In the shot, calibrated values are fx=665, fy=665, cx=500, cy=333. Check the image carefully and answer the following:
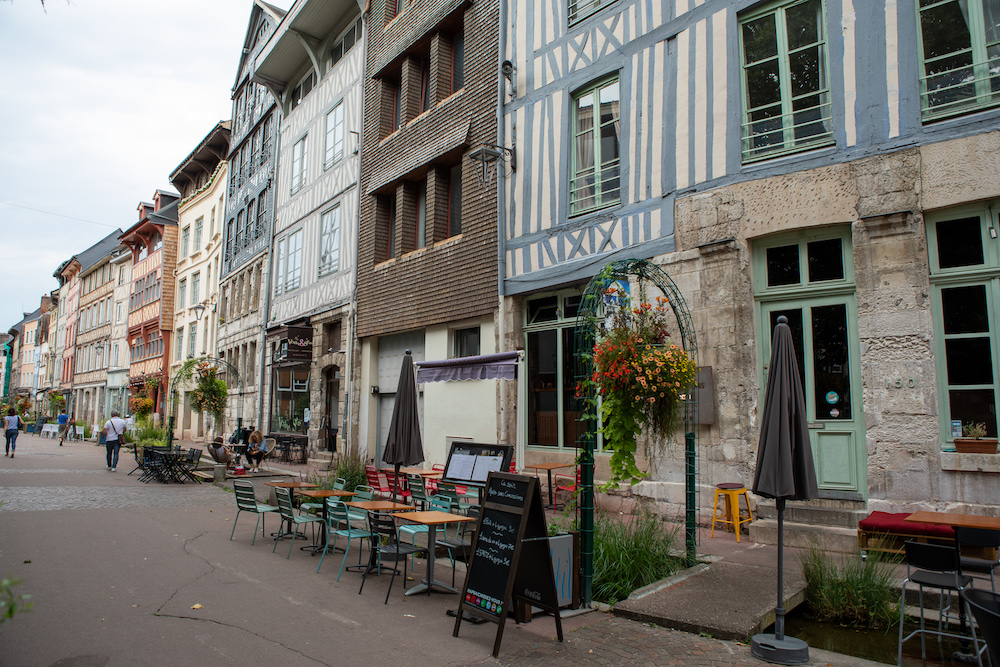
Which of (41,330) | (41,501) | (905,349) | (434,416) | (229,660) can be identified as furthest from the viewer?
(41,330)

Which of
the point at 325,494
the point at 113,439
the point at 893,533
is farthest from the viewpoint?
the point at 113,439

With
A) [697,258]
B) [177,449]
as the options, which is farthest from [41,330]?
[697,258]

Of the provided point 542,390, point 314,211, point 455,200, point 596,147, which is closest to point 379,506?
point 542,390

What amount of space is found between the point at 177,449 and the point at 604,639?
15321mm

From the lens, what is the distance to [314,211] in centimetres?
1964

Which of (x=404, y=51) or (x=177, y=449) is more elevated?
(x=404, y=51)

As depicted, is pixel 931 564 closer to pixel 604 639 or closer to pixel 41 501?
pixel 604 639

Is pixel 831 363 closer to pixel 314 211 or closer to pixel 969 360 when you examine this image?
pixel 969 360

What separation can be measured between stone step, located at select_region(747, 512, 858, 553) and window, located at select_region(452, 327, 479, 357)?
662 centimetres

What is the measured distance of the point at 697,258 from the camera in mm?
8727

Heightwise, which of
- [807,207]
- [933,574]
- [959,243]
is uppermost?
[807,207]

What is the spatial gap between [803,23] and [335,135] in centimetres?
1385

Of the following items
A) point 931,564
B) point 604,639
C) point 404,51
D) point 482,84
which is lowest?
point 604,639

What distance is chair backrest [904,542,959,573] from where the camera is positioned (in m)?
4.54
